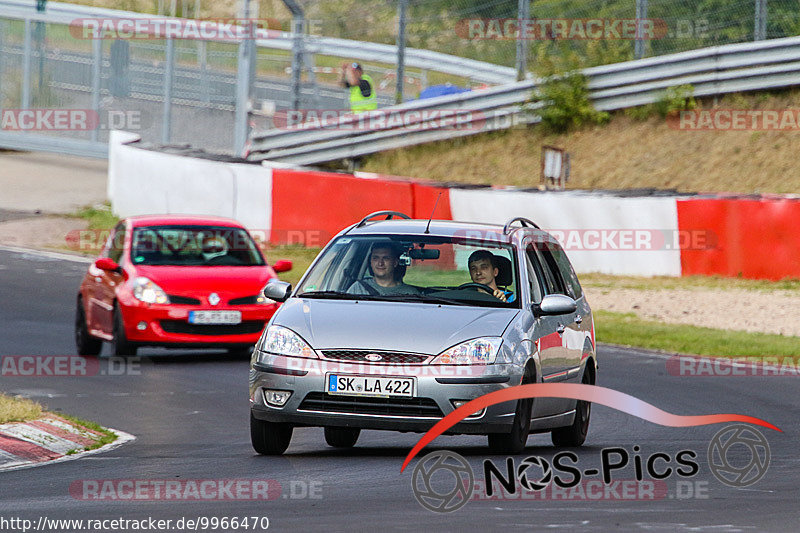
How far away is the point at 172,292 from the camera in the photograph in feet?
49.9

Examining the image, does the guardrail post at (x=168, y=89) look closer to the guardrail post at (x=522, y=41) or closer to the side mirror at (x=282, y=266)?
the guardrail post at (x=522, y=41)

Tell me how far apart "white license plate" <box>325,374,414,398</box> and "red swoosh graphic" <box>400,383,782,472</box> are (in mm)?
278

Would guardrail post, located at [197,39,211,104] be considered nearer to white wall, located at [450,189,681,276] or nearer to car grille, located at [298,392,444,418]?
white wall, located at [450,189,681,276]

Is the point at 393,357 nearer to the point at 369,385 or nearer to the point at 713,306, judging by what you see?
the point at 369,385

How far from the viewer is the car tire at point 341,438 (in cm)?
992

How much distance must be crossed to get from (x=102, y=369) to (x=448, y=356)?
6.92 metres

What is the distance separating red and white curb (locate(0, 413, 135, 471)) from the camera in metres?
9.20

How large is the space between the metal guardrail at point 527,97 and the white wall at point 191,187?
3.55 metres

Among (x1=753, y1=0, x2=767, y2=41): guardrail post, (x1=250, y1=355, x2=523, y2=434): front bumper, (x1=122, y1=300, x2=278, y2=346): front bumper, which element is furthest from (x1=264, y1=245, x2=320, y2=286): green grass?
(x1=250, y1=355, x2=523, y2=434): front bumper

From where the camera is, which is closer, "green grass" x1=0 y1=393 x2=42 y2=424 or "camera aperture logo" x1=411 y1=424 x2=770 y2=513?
"camera aperture logo" x1=411 y1=424 x2=770 y2=513

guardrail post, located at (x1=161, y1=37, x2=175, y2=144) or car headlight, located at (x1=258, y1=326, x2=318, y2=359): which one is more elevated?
guardrail post, located at (x1=161, y1=37, x2=175, y2=144)

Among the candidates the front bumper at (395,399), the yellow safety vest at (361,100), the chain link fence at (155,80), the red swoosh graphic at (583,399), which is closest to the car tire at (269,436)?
the front bumper at (395,399)

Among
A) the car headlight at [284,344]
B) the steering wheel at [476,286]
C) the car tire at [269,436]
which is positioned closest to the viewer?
the car headlight at [284,344]

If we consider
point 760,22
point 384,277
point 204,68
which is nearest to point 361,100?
point 204,68
